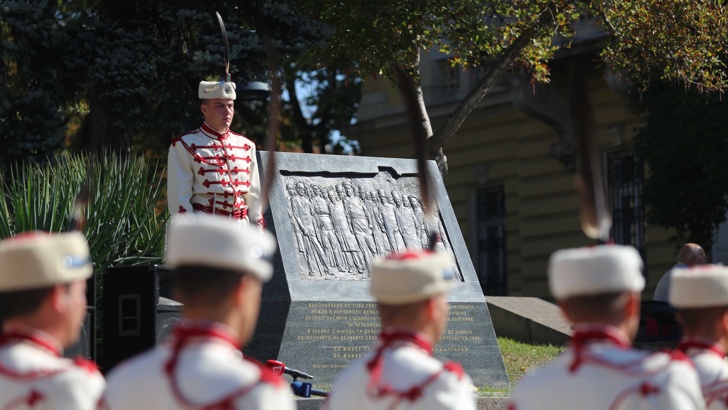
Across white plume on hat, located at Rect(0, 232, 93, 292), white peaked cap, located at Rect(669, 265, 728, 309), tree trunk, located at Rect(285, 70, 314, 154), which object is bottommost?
white peaked cap, located at Rect(669, 265, 728, 309)

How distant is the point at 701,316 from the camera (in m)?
5.22

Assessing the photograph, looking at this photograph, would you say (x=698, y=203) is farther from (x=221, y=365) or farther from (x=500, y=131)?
(x=221, y=365)

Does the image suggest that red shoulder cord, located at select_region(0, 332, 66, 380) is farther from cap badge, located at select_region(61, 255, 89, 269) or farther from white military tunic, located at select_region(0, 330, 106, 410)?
cap badge, located at select_region(61, 255, 89, 269)

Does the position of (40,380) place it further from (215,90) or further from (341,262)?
(341,262)

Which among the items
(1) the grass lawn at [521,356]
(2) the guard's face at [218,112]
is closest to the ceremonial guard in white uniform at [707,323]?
(2) the guard's face at [218,112]

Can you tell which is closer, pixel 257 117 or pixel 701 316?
pixel 701 316

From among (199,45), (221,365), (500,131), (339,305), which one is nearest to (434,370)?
(221,365)

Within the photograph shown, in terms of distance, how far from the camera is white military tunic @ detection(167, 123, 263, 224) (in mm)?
10070

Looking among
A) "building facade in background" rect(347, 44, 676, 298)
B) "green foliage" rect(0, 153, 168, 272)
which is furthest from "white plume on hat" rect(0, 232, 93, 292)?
"building facade in background" rect(347, 44, 676, 298)

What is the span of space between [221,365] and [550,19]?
48.7ft

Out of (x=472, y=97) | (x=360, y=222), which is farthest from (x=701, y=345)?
(x=472, y=97)

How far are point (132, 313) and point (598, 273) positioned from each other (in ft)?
17.5

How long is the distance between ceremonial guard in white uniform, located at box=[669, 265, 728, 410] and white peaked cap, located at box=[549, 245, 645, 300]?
86cm

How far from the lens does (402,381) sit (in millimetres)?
4410
